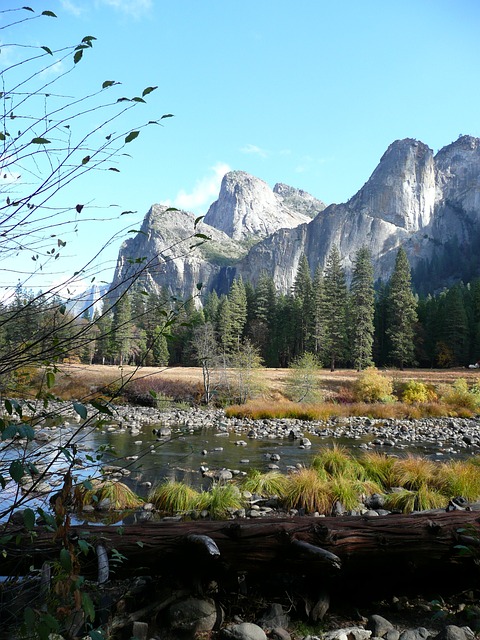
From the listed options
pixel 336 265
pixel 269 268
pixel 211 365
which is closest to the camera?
pixel 211 365

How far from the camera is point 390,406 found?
23.6m

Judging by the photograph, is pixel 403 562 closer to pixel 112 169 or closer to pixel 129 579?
pixel 129 579

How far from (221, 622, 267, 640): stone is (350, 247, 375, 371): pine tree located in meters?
39.9

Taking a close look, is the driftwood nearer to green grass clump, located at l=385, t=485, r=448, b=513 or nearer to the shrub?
green grass clump, located at l=385, t=485, r=448, b=513

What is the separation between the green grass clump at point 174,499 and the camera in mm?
7098

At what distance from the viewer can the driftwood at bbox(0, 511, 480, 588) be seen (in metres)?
3.84

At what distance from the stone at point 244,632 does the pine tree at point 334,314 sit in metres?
41.6

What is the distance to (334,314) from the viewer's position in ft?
156

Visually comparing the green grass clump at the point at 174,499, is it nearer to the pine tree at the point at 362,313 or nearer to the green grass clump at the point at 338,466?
the green grass clump at the point at 338,466

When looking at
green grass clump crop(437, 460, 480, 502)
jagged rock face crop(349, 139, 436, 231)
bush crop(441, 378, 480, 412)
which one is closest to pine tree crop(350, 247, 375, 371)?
bush crop(441, 378, 480, 412)

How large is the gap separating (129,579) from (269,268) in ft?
502

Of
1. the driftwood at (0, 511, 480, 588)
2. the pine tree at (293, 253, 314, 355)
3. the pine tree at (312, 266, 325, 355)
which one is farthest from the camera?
the pine tree at (293, 253, 314, 355)

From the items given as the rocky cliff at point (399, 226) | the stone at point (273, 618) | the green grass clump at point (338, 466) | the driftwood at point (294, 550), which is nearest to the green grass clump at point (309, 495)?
the green grass clump at point (338, 466)

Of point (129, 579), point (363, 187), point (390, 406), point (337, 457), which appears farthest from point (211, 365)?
point (363, 187)
